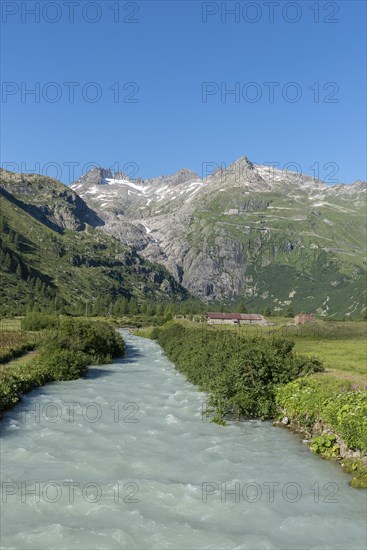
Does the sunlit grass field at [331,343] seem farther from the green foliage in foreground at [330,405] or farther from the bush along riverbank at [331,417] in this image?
the bush along riverbank at [331,417]

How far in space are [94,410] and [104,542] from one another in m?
19.1

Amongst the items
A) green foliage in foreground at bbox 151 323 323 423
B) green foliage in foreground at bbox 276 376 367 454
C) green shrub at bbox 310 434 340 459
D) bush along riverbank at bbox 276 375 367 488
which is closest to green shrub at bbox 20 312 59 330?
green foliage in foreground at bbox 151 323 323 423

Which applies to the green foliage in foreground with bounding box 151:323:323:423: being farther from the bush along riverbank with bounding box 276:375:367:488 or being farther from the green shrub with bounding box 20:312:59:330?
the green shrub with bounding box 20:312:59:330

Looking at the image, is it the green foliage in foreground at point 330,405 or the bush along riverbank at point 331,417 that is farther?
the green foliage in foreground at point 330,405

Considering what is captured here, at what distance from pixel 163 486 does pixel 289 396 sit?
1507 centimetres

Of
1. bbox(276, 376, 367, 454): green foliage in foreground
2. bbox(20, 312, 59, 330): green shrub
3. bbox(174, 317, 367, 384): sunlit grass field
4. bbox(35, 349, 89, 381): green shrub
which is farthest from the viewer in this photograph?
bbox(20, 312, 59, 330): green shrub

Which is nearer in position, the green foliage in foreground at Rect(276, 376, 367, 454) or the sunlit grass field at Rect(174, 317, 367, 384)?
the green foliage in foreground at Rect(276, 376, 367, 454)

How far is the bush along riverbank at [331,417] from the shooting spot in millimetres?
22094

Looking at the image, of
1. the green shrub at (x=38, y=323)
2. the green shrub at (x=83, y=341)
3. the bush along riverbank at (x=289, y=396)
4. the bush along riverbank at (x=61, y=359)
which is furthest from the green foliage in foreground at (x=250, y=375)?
the green shrub at (x=38, y=323)

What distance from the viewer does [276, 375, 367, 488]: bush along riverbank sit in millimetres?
22094

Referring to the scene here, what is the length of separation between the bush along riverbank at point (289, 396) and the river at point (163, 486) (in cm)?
121

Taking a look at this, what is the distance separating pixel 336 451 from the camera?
23.9 meters

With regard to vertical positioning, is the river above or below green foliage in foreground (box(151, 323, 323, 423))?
below

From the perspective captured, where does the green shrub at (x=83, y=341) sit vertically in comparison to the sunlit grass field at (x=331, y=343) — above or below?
above
